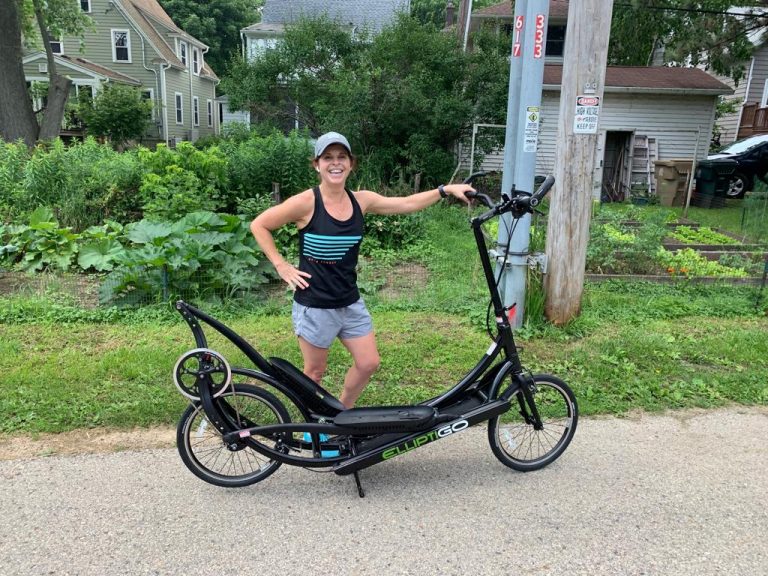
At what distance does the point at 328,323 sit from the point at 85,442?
5.78 feet

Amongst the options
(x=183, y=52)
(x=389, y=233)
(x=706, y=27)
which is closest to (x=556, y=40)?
(x=706, y=27)

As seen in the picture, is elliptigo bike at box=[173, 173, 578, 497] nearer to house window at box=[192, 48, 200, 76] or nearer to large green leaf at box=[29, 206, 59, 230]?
large green leaf at box=[29, 206, 59, 230]

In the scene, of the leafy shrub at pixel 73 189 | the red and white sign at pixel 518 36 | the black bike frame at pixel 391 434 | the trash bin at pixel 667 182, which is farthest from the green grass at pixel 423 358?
the trash bin at pixel 667 182

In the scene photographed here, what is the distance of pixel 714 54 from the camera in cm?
1636

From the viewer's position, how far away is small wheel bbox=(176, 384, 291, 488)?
10.2 feet

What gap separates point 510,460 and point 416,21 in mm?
13457

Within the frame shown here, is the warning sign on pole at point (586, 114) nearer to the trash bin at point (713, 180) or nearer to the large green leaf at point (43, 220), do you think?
the large green leaf at point (43, 220)

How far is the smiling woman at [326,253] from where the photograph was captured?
10.3 feet

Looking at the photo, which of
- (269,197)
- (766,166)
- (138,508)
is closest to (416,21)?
(269,197)

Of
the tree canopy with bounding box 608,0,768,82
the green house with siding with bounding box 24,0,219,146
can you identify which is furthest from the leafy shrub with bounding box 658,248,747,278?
the green house with siding with bounding box 24,0,219,146

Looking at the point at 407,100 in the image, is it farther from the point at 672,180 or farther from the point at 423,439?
the point at 423,439

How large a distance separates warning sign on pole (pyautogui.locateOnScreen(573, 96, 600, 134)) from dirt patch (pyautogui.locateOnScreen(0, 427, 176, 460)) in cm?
404

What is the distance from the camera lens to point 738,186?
16.8m

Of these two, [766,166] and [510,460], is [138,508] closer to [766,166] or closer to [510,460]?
[510,460]
